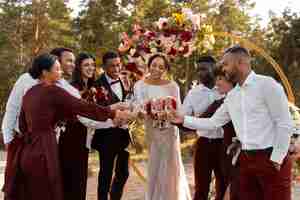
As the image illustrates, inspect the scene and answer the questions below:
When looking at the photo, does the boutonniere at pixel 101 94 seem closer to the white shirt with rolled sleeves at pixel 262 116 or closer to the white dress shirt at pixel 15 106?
the white dress shirt at pixel 15 106

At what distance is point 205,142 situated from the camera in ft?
22.4

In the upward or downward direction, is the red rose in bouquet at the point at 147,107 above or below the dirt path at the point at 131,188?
above

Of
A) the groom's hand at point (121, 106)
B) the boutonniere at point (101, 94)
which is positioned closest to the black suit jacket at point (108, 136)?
the boutonniere at point (101, 94)

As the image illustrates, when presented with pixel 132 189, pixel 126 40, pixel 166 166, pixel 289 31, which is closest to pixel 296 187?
pixel 132 189

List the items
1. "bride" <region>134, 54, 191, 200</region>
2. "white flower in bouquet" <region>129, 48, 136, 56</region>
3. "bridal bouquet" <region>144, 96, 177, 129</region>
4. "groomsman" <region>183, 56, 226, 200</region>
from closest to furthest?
"bridal bouquet" <region>144, 96, 177, 129</region>, "groomsman" <region>183, 56, 226, 200</region>, "bride" <region>134, 54, 191, 200</region>, "white flower in bouquet" <region>129, 48, 136, 56</region>

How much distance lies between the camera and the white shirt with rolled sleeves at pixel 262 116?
15.8ft

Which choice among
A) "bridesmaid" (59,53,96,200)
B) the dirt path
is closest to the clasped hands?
"bridesmaid" (59,53,96,200)

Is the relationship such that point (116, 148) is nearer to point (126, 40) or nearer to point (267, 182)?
point (126, 40)

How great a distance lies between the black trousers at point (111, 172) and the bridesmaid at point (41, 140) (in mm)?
1712

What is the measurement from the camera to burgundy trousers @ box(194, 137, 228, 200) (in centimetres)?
677

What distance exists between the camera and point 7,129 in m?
6.08

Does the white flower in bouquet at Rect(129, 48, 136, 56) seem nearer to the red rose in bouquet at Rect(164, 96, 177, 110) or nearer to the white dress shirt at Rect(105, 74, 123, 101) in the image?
the white dress shirt at Rect(105, 74, 123, 101)

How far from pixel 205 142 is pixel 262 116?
6.44 feet

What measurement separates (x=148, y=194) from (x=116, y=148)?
27.5 inches
